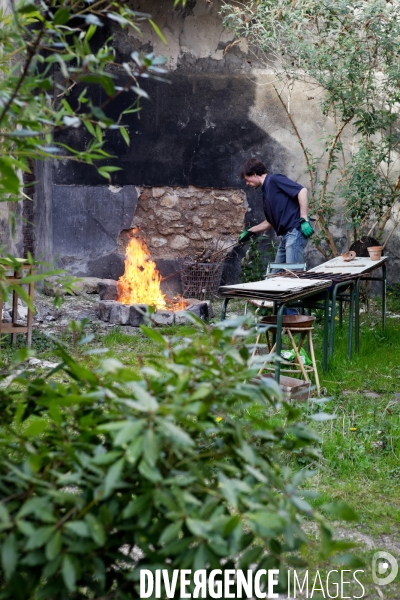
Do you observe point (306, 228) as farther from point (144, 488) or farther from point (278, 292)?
point (144, 488)

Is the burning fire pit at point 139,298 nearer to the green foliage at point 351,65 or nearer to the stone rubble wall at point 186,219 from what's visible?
the stone rubble wall at point 186,219

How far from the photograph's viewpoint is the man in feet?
24.8

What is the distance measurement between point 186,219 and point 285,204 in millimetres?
3409

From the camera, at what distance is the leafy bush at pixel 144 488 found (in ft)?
4.15

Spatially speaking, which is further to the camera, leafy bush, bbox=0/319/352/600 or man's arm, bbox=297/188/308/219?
man's arm, bbox=297/188/308/219

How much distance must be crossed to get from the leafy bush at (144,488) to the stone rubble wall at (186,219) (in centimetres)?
921

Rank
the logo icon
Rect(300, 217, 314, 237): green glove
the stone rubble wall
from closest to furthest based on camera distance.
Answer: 1. the logo icon
2. Rect(300, 217, 314, 237): green glove
3. the stone rubble wall

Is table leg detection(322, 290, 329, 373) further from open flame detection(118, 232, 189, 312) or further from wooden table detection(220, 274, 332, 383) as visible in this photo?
open flame detection(118, 232, 189, 312)

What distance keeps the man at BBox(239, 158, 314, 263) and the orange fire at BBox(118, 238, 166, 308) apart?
1.93 m

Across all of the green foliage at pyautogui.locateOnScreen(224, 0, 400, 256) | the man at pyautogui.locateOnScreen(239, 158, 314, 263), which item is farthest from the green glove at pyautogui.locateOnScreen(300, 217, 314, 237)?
the green foliage at pyautogui.locateOnScreen(224, 0, 400, 256)

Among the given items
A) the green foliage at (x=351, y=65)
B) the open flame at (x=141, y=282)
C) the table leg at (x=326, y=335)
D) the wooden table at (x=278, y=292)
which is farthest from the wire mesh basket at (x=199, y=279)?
the wooden table at (x=278, y=292)

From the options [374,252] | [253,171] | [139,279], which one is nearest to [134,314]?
[139,279]

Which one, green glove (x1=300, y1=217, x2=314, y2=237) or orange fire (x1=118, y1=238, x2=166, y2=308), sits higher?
green glove (x1=300, y1=217, x2=314, y2=237)

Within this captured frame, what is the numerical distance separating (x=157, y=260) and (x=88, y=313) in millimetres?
2162
